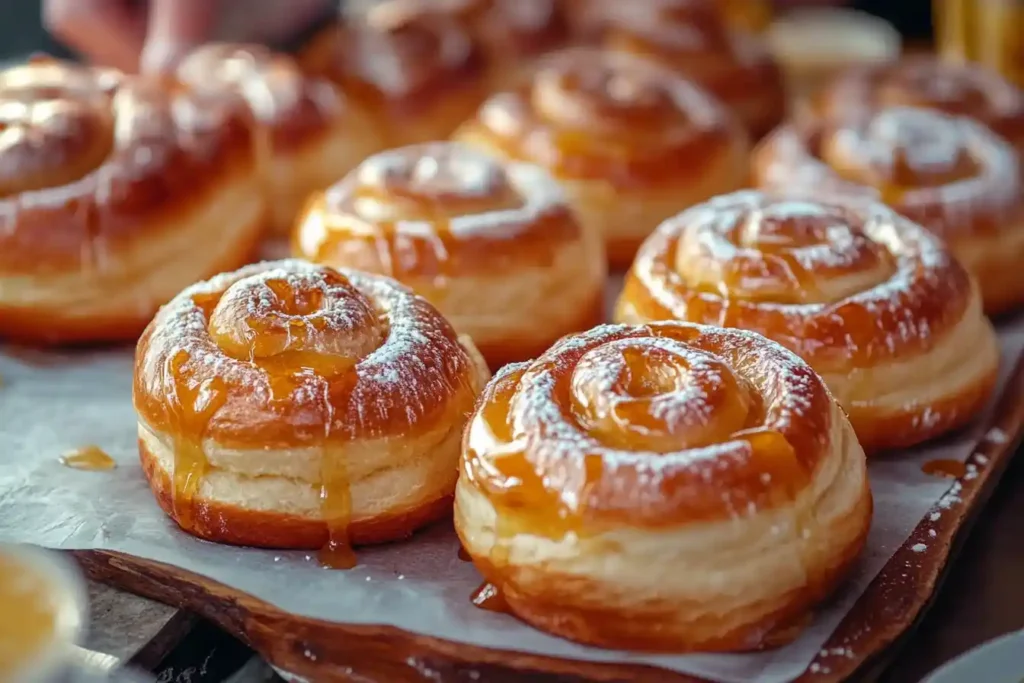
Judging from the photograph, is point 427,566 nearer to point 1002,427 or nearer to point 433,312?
point 433,312

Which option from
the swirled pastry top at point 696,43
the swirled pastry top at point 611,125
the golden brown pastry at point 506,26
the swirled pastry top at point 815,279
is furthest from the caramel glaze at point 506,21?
the swirled pastry top at point 815,279

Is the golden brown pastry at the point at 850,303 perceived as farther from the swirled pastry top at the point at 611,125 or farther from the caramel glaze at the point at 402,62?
the caramel glaze at the point at 402,62

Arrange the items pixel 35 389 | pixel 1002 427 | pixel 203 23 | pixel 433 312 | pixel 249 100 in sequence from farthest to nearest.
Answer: pixel 203 23 → pixel 249 100 → pixel 35 389 → pixel 1002 427 → pixel 433 312

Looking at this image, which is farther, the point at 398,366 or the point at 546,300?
the point at 546,300

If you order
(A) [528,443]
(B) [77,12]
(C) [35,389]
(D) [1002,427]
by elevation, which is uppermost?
(B) [77,12]

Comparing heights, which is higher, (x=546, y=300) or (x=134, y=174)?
(x=134, y=174)

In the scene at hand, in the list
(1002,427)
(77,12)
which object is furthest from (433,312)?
(77,12)

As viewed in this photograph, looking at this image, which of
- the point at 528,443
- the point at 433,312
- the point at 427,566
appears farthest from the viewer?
the point at 433,312

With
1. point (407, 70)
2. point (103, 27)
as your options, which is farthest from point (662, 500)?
point (103, 27)
